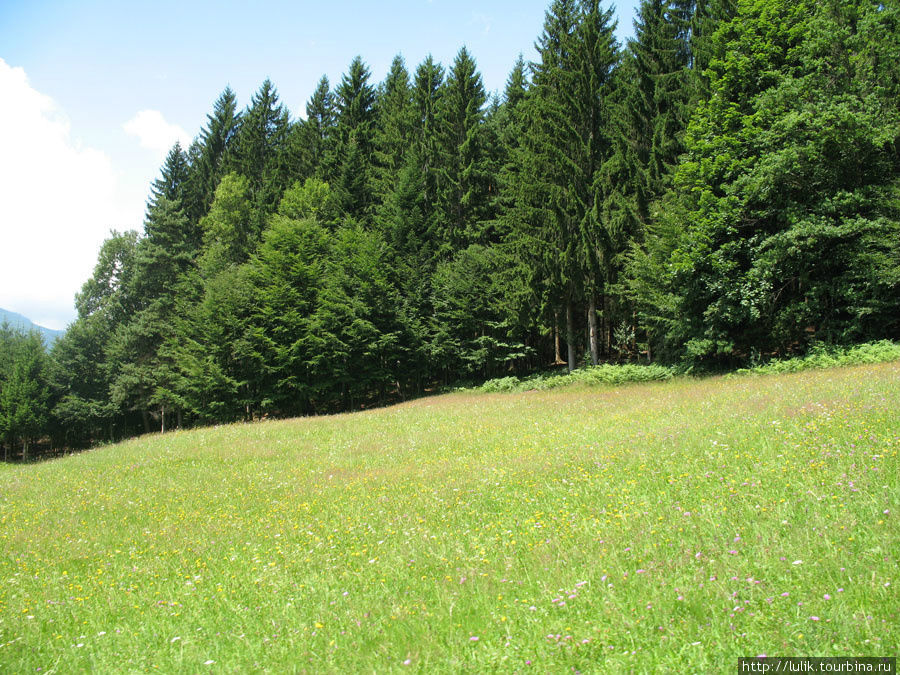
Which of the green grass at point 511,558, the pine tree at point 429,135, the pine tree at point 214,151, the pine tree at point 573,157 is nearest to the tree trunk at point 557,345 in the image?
the pine tree at point 573,157

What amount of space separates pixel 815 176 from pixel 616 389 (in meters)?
12.7

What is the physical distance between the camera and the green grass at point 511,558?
12.5ft

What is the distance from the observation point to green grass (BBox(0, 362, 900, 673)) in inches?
150

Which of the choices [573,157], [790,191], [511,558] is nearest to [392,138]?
[573,157]

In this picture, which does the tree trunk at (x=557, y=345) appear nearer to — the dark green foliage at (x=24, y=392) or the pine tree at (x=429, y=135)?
the pine tree at (x=429, y=135)

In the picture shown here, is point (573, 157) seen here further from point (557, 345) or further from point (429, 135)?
point (429, 135)

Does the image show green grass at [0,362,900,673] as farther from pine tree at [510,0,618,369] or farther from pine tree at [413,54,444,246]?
pine tree at [413,54,444,246]

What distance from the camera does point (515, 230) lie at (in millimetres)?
31453

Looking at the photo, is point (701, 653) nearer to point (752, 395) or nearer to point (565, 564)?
point (565, 564)

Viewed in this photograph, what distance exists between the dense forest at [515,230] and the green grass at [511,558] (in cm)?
1185

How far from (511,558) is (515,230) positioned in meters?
28.0

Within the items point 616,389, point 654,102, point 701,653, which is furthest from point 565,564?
point 654,102

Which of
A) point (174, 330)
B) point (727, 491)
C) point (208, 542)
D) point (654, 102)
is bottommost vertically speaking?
point (208, 542)

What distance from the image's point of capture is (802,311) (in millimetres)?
21109
